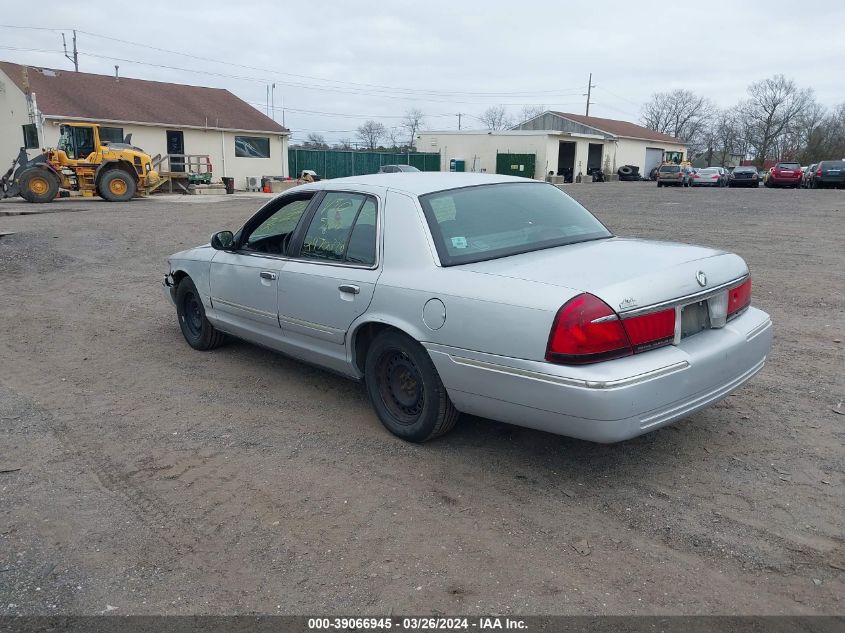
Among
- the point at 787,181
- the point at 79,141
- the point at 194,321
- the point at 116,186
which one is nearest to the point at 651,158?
the point at 787,181

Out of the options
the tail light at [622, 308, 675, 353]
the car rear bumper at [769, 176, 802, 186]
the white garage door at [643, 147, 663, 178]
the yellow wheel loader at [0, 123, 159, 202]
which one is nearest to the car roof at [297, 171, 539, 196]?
the tail light at [622, 308, 675, 353]

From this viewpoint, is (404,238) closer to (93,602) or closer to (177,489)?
(177,489)

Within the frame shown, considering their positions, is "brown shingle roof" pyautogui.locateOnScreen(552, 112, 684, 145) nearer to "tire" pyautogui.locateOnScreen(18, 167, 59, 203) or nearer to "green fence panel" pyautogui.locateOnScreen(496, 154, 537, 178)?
"green fence panel" pyautogui.locateOnScreen(496, 154, 537, 178)

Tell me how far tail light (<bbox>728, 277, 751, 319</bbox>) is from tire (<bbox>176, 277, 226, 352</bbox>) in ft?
13.7

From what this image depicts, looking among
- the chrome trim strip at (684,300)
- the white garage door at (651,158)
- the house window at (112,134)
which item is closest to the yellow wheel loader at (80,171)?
the house window at (112,134)

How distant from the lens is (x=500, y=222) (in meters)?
4.38

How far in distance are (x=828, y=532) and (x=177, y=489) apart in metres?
3.22

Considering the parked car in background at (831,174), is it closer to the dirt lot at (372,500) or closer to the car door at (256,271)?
the dirt lot at (372,500)

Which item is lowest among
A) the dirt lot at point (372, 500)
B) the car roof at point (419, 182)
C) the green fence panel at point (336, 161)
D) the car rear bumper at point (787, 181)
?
the dirt lot at point (372, 500)

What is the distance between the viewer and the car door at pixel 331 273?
4398mm

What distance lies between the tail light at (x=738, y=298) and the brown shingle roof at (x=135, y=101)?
30.5m

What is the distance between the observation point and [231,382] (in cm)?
552

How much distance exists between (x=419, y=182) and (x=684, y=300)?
189cm

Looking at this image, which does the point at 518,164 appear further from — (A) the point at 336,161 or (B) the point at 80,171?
(B) the point at 80,171
